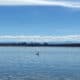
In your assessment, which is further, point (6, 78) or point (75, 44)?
point (75, 44)

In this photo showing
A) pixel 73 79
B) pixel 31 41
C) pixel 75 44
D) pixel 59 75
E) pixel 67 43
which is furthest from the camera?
pixel 31 41

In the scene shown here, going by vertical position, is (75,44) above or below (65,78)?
below

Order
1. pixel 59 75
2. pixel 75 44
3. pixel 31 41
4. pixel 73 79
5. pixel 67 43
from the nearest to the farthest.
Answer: pixel 73 79, pixel 59 75, pixel 75 44, pixel 67 43, pixel 31 41

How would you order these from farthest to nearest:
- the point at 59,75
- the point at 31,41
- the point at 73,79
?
the point at 31,41
the point at 59,75
the point at 73,79

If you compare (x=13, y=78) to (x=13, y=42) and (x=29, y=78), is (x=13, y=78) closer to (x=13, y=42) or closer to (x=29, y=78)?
(x=29, y=78)

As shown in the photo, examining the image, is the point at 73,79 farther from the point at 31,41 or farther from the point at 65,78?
the point at 31,41

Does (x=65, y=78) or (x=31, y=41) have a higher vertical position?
(x=65, y=78)

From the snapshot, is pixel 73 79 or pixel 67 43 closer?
pixel 73 79

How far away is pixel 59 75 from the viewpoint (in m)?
24.8

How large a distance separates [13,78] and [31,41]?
3411 centimetres

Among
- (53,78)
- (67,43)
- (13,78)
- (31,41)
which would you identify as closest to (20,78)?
(13,78)

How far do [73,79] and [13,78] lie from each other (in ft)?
10.2

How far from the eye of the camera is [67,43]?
52031mm

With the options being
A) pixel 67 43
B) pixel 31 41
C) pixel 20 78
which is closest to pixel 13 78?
pixel 20 78
